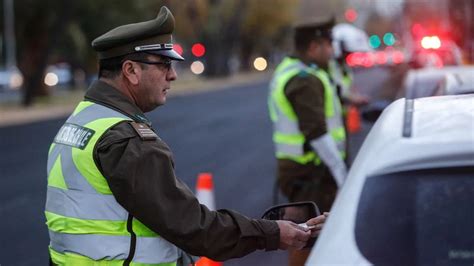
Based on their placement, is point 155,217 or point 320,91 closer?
point 155,217

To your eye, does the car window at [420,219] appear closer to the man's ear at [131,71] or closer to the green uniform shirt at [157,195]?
the green uniform shirt at [157,195]

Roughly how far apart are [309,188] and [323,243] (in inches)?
147

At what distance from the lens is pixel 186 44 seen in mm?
88250

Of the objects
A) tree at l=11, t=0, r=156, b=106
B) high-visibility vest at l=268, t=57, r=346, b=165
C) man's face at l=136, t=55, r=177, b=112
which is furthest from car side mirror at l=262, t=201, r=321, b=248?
tree at l=11, t=0, r=156, b=106

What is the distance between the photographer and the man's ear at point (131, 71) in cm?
347

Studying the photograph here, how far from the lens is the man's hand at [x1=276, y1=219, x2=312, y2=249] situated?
11.6ft

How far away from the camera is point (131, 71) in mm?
3480

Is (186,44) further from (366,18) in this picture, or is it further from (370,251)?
(370,251)

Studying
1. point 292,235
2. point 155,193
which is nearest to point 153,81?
point 155,193

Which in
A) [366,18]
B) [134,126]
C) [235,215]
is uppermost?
[134,126]

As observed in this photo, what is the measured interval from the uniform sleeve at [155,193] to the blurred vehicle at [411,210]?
24.5 inches

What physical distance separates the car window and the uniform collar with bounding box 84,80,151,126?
1.03 metres

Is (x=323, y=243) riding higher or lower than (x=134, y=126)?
lower

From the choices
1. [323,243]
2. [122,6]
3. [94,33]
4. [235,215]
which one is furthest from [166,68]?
[94,33]
